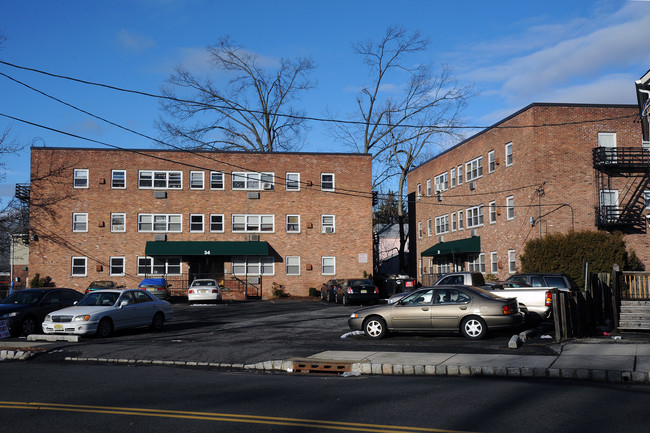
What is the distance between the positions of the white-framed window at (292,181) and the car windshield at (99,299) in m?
26.4

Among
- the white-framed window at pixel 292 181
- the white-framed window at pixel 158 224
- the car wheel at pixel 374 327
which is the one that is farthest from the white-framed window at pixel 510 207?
the car wheel at pixel 374 327

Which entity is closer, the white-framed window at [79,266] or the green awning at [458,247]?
the green awning at [458,247]

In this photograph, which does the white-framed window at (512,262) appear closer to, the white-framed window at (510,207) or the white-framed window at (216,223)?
the white-framed window at (510,207)

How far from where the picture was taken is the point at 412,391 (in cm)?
985

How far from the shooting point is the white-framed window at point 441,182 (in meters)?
49.9

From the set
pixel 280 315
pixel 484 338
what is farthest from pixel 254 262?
pixel 484 338

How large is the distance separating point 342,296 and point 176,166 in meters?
16.0

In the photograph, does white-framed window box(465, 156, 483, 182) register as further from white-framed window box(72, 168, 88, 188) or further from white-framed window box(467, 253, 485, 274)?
white-framed window box(72, 168, 88, 188)

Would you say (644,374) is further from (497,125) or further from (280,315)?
(497,125)

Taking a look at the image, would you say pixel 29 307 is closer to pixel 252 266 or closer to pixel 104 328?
pixel 104 328

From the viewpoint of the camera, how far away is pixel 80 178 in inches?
1738

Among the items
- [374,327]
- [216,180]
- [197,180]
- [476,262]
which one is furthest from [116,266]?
[374,327]

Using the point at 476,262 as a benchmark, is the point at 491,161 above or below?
above

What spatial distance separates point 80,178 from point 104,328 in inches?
1091
